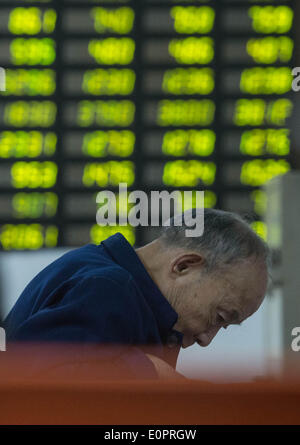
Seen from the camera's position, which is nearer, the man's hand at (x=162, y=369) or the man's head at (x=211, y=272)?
the man's hand at (x=162, y=369)

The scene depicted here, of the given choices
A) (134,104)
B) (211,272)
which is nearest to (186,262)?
(211,272)

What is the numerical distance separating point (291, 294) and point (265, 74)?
813mm

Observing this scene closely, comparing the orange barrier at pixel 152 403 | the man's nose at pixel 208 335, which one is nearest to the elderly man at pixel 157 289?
the man's nose at pixel 208 335

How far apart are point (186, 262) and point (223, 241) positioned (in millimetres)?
43

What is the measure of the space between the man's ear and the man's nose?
7 cm

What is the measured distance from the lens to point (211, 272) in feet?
2.37

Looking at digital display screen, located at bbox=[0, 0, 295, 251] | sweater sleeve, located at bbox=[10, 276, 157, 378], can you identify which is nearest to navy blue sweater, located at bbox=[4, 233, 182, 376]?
sweater sleeve, located at bbox=[10, 276, 157, 378]

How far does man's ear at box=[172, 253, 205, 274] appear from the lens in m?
0.72

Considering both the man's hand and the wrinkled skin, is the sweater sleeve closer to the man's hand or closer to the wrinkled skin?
the man's hand

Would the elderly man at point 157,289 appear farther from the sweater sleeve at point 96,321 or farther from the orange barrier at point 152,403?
the orange barrier at point 152,403

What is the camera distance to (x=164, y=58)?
2.62m

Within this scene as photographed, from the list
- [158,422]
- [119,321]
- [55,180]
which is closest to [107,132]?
[55,180]

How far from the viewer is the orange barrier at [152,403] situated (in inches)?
13.9

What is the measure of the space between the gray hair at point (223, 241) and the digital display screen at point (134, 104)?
1688 millimetres
